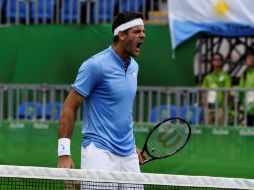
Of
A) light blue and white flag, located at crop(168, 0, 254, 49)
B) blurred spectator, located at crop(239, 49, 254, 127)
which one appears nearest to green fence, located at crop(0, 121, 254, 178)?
blurred spectator, located at crop(239, 49, 254, 127)

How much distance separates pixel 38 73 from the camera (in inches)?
617

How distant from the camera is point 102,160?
6.70m

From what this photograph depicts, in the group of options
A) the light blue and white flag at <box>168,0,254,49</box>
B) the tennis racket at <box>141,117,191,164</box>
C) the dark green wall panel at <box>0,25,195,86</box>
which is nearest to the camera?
the tennis racket at <box>141,117,191,164</box>

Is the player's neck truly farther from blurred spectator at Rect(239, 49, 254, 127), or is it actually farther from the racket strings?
blurred spectator at Rect(239, 49, 254, 127)

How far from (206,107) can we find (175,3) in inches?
95.0

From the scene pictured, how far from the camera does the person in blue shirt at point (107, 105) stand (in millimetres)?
6582

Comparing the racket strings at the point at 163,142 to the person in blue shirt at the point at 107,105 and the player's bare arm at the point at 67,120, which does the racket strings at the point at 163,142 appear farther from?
the player's bare arm at the point at 67,120

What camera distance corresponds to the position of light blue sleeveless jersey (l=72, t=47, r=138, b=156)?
6.68m

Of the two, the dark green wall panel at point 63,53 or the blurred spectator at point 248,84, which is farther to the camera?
the dark green wall panel at point 63,53

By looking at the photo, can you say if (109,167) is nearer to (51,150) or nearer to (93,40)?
(51,150)

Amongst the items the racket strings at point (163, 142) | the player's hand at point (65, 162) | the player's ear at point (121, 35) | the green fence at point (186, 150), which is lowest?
the green fence at point (186, 150)

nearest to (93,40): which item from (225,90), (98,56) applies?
(225,90)

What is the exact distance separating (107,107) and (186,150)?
5279mm

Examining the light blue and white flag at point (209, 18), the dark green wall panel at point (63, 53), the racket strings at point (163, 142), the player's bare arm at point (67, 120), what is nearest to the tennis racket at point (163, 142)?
the racket strings at point (163, 142)
